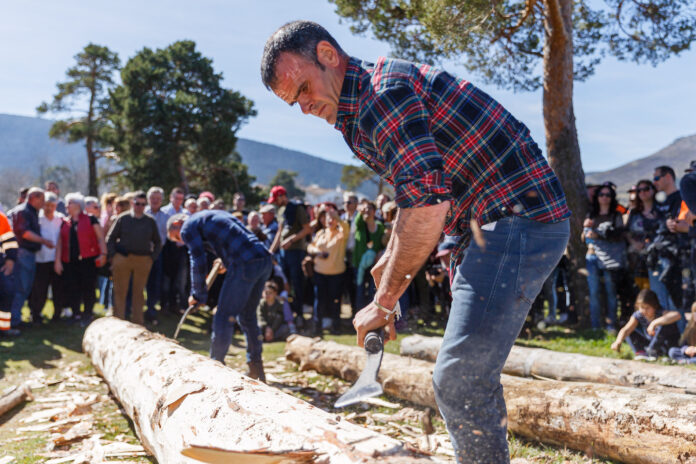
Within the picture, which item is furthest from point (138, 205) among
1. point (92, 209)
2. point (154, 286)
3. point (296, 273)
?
point (296, 273)

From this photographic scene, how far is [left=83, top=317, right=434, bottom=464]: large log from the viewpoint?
6.59 ft

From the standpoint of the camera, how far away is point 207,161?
31.5m

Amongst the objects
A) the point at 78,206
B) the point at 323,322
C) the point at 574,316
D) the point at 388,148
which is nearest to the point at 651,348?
the point at 574,316

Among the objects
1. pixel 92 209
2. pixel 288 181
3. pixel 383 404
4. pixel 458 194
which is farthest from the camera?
pixel 288 181

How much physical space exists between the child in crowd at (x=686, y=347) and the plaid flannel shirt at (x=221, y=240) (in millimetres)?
4418

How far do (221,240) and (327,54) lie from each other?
11.2 ft

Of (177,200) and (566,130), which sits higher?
(566,130)

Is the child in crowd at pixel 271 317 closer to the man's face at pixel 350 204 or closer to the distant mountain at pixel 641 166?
the man's face at pixel 350 204

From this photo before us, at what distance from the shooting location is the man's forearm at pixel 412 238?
1.77 m

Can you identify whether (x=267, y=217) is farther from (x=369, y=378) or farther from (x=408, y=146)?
(x=408, y=146)

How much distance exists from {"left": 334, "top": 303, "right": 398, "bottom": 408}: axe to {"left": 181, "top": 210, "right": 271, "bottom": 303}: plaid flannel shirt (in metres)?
3.17

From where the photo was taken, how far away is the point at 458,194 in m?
2.08

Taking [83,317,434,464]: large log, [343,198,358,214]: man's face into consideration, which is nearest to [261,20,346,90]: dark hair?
[83,317,434,464]: large log

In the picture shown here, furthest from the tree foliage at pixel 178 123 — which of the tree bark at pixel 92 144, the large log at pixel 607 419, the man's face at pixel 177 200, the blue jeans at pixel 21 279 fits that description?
the large log at pixel 607 419
